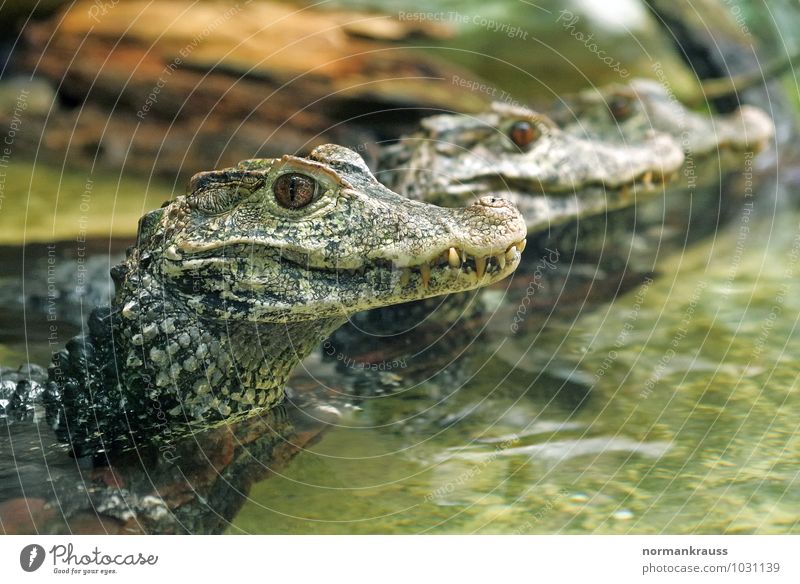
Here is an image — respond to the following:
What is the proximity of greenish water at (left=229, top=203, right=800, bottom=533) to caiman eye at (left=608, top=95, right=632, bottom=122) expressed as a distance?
105 centimetres

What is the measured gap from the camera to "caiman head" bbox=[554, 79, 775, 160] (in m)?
4.54

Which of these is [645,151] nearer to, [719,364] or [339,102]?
[719,364]

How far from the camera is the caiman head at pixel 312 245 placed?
2389 mm

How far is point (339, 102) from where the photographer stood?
5160mm

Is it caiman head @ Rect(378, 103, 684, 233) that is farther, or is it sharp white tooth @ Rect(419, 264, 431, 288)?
caiman head @ Rect(378, 103, 684, 233)

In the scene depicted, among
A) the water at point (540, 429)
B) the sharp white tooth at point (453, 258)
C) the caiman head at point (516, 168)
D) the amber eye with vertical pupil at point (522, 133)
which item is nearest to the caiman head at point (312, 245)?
the sharp white tooth at point (453, 258)

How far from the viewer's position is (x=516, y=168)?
4.00 m

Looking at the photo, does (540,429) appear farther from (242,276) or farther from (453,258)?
(242,276)
